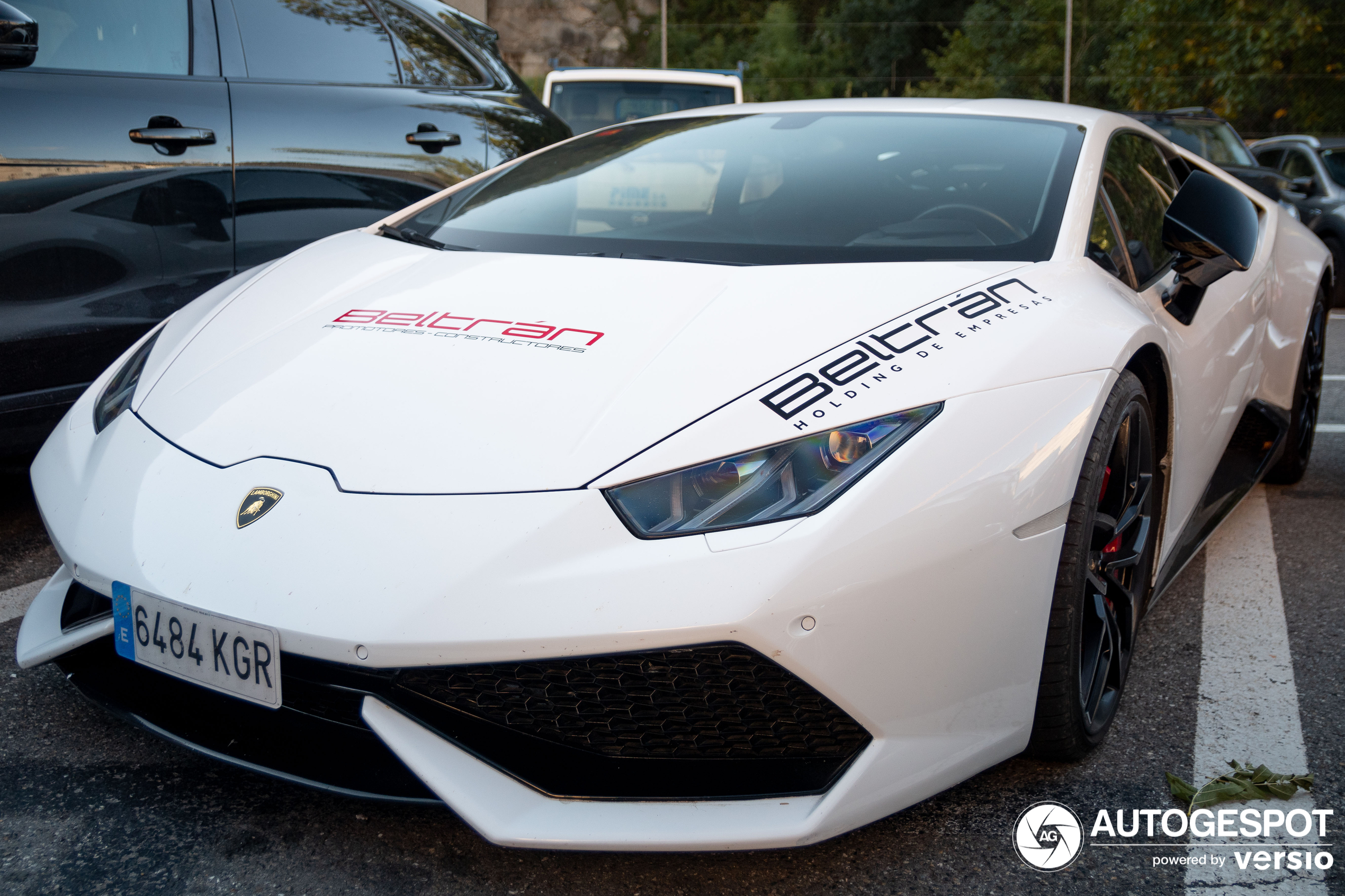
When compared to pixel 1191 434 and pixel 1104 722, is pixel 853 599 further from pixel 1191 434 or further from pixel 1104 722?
pixel 1191 434

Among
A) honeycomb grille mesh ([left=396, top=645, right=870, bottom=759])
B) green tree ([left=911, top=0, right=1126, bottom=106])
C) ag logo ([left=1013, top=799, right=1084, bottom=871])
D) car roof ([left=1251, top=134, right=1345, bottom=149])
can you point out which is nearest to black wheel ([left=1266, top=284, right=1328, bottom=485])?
ag logo ([left=1013, top=799, right=1084, bottom=871])

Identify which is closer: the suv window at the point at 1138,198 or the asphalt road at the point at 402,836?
the asphalt road at the point at 402,836

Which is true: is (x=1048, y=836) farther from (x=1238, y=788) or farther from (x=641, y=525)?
(x=641, y=525)

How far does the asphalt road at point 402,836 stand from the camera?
1.54 metres

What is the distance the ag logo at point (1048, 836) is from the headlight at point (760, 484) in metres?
0.63

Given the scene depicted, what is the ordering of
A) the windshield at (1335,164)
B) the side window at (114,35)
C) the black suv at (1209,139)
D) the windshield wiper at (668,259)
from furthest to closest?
the black suv at (1209,139) → the windshield at (1335,164) → the side window at (114,35) → the windshield wiper at (668,259)

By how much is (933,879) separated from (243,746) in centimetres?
96

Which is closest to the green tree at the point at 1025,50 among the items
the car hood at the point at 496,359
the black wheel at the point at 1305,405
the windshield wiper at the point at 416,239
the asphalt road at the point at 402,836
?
the black wheel at the point at 1305,405

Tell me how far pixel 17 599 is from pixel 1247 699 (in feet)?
8.10

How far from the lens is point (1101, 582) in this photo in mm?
1903

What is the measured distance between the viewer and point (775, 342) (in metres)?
1.72

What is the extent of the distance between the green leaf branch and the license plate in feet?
4.43

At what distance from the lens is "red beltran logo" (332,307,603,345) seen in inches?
70.9

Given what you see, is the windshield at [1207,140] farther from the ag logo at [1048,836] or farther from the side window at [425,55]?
the ag logo at [1048,836]
